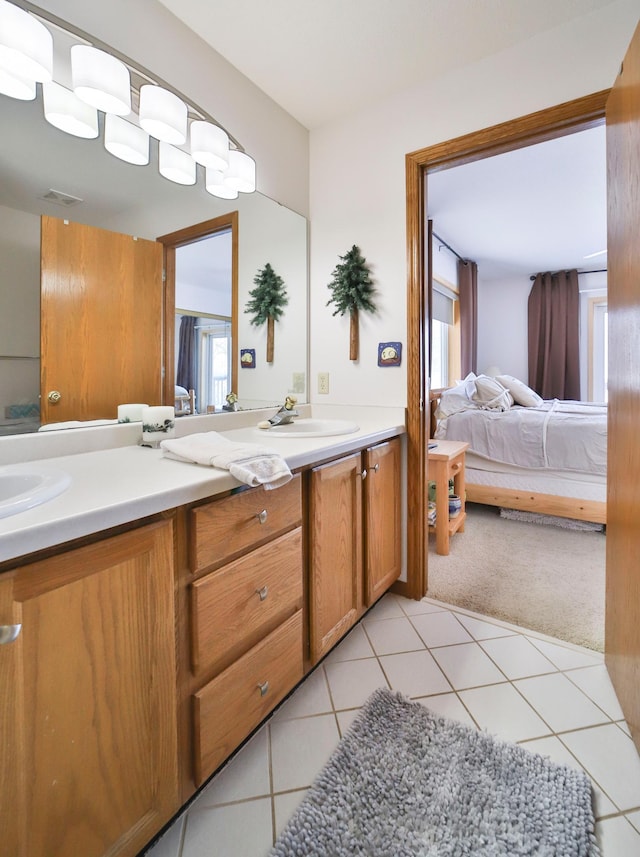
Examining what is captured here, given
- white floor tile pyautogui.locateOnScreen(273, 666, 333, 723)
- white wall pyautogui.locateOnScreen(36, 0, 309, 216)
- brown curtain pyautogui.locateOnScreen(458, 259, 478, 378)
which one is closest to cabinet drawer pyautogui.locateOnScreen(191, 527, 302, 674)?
white floor tile pyautogui.locateOnScreen(273, 666, 333, 723)

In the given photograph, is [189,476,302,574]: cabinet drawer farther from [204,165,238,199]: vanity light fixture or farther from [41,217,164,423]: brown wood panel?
[204,165,238,199]: vanity light fixture

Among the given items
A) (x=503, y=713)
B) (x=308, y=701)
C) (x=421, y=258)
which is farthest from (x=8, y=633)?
(x=421, y=258)

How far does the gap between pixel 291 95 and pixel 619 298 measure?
1.72 m

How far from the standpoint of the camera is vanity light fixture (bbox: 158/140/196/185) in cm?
150

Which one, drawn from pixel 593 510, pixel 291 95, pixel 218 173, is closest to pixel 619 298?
pixel 218 173

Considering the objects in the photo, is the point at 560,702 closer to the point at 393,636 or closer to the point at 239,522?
the point at 393,636

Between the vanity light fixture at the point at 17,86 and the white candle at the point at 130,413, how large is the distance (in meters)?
0.88

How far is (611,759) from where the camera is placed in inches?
45.9

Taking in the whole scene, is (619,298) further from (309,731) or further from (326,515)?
(309,731)

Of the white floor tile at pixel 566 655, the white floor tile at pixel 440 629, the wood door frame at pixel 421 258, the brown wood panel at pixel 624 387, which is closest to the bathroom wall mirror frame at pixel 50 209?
the wood door frame at pixel 421 258

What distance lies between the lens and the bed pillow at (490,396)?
3.71m

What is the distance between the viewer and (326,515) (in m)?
1.44

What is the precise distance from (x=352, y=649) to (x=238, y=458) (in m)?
1.08

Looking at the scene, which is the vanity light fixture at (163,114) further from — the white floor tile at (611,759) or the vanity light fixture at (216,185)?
the white floor tile at (611,759)
